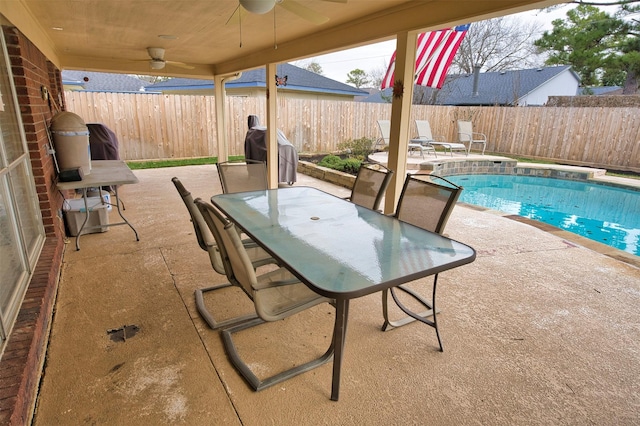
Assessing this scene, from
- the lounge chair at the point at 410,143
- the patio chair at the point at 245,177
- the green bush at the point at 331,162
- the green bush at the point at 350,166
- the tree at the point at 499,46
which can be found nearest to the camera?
the patio chair at the point at 245,177

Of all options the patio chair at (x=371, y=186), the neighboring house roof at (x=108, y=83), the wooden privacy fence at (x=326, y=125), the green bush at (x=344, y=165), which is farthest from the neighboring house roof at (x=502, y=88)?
the patio chair at (x=371, y=186)

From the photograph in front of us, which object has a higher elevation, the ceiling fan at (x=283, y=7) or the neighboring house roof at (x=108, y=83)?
the neighboring house roof at (x=108, y=83)

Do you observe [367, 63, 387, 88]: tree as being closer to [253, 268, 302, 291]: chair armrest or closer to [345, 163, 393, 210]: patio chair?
[345, 163, 393, 210]: patio chair

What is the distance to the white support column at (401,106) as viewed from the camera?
361cm

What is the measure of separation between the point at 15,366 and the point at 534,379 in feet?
8.30

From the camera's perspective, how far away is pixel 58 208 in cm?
379

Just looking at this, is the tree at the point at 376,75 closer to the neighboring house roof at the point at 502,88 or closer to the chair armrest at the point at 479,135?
the neighboring house roof at the point at 502,88

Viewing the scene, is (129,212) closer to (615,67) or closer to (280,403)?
(280,403)

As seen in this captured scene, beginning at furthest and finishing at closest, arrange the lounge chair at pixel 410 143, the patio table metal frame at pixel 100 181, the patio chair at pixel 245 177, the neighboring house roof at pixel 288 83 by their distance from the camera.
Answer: the neighboring house roof at pixel 288 83 → the lounge chair at pixel 410 143 → the patio table metal frame at pixel 100 181 → the patio chair at pixel 245 177

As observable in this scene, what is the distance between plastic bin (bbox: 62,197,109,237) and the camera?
387cm

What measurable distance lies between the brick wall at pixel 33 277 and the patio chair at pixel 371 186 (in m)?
2.29

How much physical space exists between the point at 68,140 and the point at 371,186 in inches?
129

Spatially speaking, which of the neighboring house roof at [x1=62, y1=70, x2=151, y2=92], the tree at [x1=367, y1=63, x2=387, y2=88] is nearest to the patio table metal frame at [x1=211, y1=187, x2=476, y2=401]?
the neighboring house roof at [x1=62, y1=70, x2=151, y2=92]

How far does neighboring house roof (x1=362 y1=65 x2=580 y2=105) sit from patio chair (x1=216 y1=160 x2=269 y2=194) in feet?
53.1
